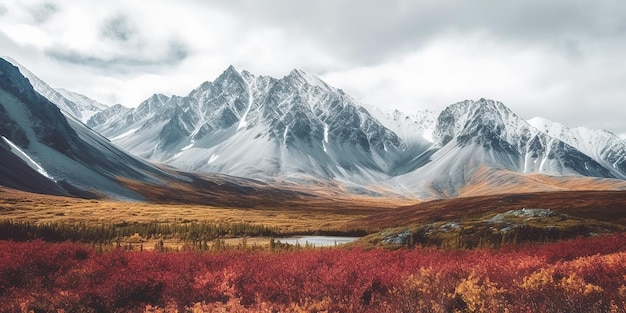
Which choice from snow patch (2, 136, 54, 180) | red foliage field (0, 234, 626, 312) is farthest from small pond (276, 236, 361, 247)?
snow patch (2, 136, 54, 180)

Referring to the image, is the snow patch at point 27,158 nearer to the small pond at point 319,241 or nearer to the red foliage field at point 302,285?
the small pond at point 319,241

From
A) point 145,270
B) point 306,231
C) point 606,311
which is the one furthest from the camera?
point 306,231

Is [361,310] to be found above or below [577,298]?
below

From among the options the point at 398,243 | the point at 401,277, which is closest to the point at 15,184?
the point at 398,243

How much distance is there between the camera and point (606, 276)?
13.8 meters

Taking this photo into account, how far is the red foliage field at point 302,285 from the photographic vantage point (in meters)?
12.4

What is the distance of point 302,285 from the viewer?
53.8 feet

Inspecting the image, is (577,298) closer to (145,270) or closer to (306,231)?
(145,270)

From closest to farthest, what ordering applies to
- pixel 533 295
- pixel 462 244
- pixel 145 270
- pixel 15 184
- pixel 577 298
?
1. pixel 577 298
2. pixel 533 295
3. pixel 145 270
4. pixel 462 244
5. pixel 15 184

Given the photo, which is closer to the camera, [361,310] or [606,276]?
[361,310]

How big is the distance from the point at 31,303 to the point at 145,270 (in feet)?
15.2

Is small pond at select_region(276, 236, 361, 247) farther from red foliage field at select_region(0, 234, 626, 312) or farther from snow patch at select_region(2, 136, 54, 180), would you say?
snow patch at select_region(2, 136, 54, 180)

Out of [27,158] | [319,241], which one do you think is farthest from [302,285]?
[27,158]

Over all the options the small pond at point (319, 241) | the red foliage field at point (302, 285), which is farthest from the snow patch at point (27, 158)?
the red foliage field at point (302, 285)
